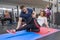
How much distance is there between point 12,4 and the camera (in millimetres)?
10953

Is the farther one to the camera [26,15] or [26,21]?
[26,21]

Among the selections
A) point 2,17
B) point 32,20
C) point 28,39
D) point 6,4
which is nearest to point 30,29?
point 32,20

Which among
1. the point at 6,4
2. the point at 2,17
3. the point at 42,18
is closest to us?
the point at 42,18

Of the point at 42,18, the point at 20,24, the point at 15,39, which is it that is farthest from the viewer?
the point at 42,18

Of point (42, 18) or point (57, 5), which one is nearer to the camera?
point (42, 18)

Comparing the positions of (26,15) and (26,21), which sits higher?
(26,15)

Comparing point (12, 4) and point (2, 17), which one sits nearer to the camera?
point (2, 17)

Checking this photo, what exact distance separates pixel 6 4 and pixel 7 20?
126 cm

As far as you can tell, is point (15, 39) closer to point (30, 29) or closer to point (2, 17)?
point (30, 29)

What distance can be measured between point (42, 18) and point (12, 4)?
4.04 metres

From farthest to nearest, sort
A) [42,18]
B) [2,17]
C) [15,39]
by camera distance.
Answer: [2,17] → [42,18] → [15,39]

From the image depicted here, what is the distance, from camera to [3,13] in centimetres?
1025

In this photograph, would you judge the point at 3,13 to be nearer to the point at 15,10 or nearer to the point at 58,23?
the point at 15,10

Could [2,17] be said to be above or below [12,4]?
below
